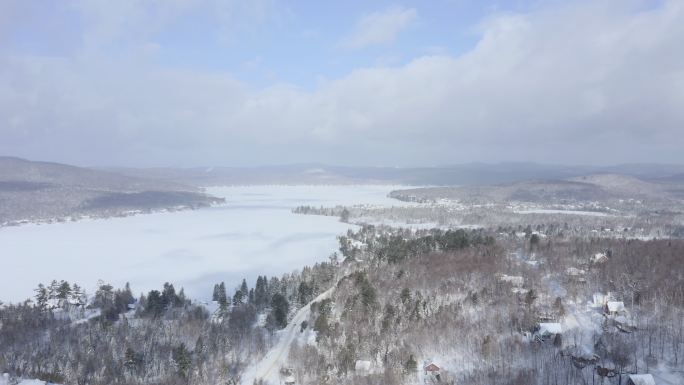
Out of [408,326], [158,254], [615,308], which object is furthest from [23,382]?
[158,254]

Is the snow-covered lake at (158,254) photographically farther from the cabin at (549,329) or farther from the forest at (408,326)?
the cabin at (549,329)

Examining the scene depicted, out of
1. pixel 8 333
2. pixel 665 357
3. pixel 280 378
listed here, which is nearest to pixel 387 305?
pixel 280 378

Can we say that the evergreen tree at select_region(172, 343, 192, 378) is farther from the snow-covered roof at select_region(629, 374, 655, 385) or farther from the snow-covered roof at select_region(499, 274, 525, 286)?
the snow-covered roof at select_region(629, 374, 655, 385)

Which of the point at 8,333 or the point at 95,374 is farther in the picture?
the point at 8,333

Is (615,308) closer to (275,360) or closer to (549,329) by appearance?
(549,329)

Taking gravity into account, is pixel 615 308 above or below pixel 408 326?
above

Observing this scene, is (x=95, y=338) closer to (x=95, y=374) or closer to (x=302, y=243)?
(x=95, y=374)
